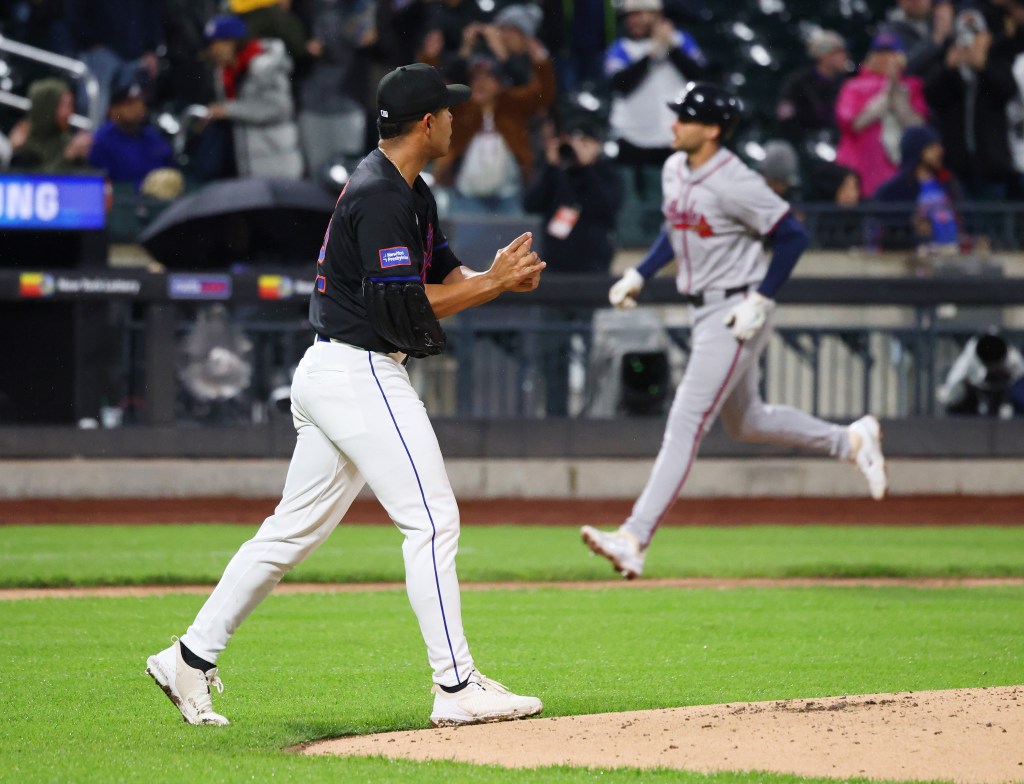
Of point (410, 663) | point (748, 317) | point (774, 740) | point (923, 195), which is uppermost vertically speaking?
point (923, 195)

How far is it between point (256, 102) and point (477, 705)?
1030 cm

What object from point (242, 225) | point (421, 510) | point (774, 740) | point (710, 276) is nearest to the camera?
point (774, 740)

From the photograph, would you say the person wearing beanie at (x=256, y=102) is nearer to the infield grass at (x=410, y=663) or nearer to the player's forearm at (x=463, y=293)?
the infield grass at (x=410, y=663)

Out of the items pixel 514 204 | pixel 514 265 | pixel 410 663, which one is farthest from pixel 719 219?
pixel 514 204

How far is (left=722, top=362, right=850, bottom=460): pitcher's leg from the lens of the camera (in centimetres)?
866

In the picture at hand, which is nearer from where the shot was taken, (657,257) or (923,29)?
(657,257)

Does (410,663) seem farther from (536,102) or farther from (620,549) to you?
(536,102)

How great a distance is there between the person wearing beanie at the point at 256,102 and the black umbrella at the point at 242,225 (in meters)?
1.36

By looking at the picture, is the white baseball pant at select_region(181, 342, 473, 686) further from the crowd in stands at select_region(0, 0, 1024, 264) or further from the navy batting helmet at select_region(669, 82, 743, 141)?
the crowd in stands at select_region(0, 0, 1024, 264)

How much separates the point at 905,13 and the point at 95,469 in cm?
933

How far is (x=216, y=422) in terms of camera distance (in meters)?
12.2

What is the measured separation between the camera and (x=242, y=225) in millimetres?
13016

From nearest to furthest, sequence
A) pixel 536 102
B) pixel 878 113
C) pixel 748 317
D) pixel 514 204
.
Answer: pixel 748 317 < pixel 514 204 < pixel 536 102 < pixel 878 113

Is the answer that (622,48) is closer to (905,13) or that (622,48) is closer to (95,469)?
(905,13)
